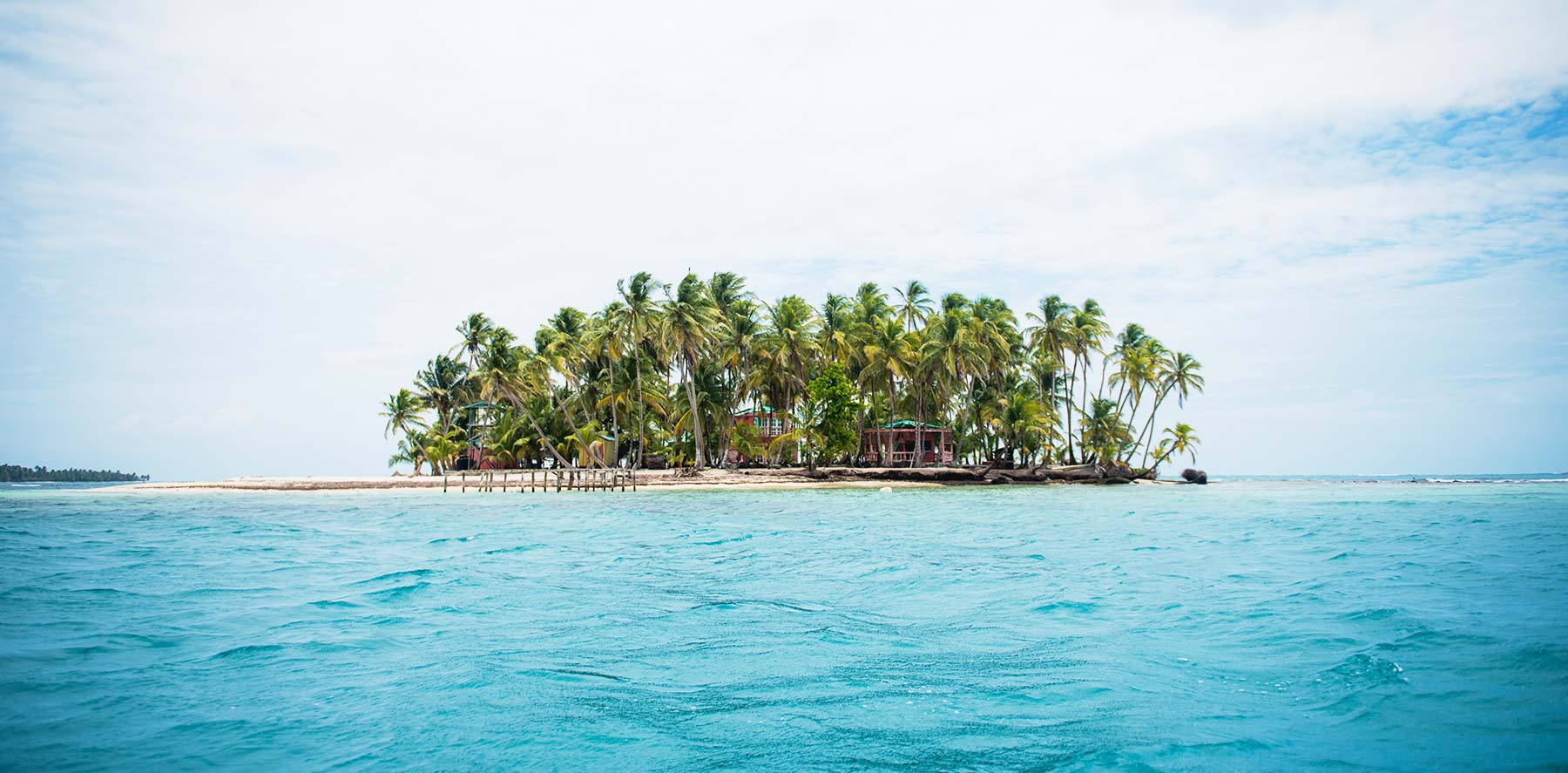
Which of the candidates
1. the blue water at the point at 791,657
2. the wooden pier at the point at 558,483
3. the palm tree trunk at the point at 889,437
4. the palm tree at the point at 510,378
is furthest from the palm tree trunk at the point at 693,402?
the blue water at the point at 791,657

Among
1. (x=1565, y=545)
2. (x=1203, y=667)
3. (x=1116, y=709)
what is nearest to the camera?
(x=1116, y=709)

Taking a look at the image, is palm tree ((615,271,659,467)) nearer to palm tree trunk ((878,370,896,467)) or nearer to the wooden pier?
the wooden pier

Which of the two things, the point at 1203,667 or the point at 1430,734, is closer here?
the point at 1430,734

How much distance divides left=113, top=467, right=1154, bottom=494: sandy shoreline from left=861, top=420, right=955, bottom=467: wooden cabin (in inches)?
257

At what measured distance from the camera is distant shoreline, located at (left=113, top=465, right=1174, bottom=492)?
46875 millimetres

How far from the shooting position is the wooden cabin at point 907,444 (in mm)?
60062

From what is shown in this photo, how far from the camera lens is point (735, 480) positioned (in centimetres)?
4784

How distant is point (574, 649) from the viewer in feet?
25.3

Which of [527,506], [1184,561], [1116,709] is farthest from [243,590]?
[527,506]

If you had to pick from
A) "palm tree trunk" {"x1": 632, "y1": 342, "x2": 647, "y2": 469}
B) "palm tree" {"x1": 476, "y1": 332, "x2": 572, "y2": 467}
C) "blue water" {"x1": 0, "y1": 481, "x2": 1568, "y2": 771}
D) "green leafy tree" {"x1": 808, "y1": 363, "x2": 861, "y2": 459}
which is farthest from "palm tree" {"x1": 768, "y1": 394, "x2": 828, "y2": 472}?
"blue water" {"x1": 0, "y1": 481, "x2": 1568, "y2": 771}

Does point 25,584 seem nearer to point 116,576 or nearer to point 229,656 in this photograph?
point 116,576

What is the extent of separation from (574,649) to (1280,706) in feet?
18.8

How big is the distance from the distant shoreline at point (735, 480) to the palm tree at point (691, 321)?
3.11m

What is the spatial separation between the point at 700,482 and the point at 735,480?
82.9 inches
